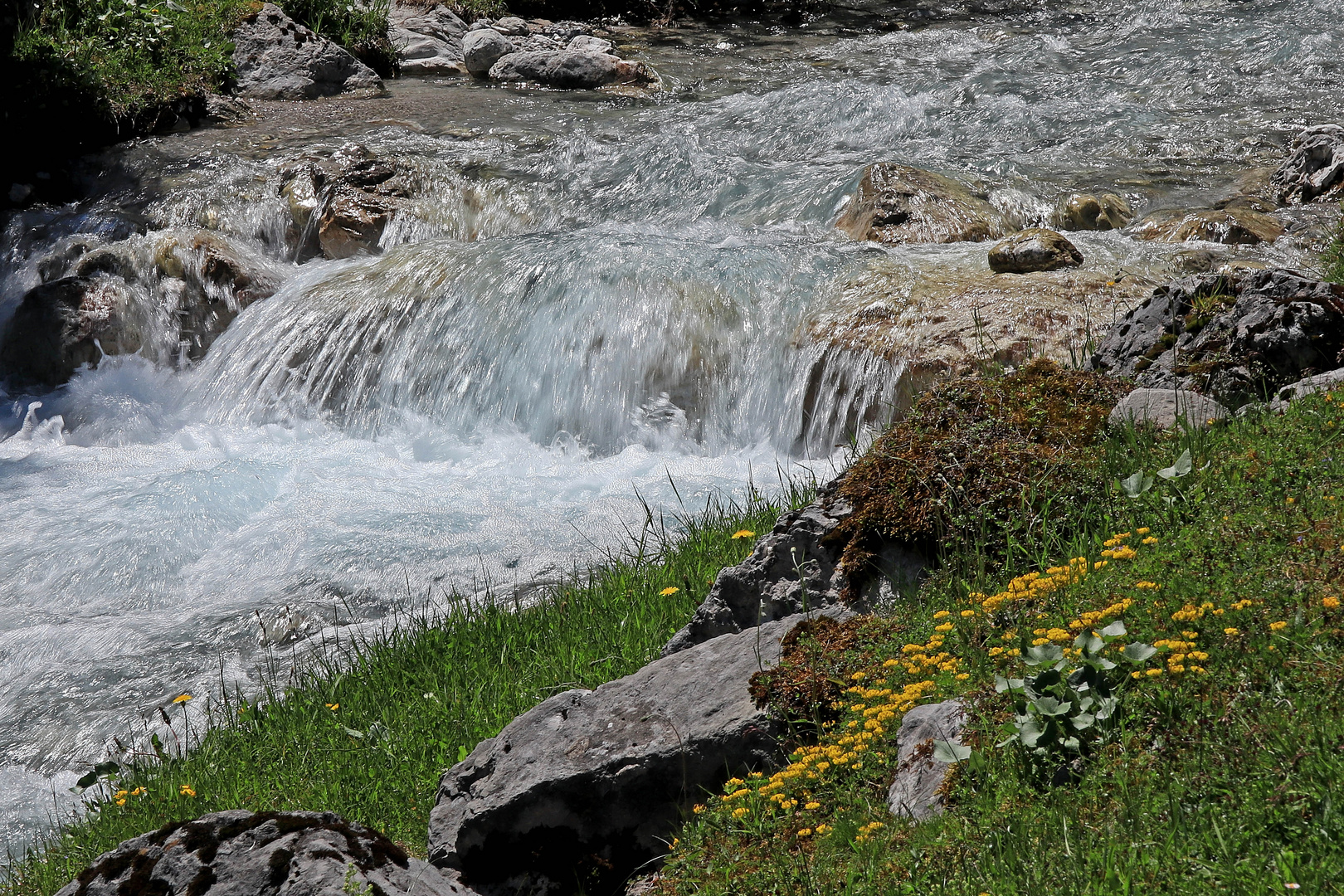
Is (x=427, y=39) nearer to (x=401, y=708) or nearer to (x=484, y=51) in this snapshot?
(x=484, y=51)

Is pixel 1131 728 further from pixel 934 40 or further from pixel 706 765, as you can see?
pixel 934 40

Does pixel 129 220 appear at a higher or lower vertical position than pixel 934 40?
lower

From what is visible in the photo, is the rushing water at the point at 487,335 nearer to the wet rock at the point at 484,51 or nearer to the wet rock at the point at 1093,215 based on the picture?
the wet rock at the point at 1093,215

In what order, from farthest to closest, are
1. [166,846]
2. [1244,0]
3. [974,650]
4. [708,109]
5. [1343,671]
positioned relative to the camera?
[1244,0], [708,109], [974,650], [166,846], [1343,671]

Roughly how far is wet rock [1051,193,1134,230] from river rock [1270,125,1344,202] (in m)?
1.59

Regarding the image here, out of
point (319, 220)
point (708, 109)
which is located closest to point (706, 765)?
point (319, 220)

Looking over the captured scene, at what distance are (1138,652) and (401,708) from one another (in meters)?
3.32

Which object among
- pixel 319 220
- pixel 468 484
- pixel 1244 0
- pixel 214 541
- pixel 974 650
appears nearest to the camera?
pixel 974 650

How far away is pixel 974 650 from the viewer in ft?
11.0

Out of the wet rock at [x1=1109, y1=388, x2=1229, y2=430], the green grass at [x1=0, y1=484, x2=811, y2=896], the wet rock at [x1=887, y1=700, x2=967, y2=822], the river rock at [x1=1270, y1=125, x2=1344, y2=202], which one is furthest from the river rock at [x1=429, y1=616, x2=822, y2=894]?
the river rock at [x1=1270, y1=125, x2=1344, y2=202]

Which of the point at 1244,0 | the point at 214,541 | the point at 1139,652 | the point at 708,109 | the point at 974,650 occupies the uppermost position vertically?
the point at 1244,0

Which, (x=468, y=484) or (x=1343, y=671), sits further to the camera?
(x=468, y=484)

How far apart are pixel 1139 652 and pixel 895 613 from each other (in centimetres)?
131

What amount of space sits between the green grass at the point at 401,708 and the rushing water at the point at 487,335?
76 cm
